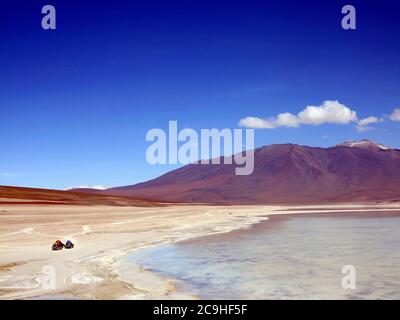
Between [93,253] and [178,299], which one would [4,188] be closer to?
[93,253]

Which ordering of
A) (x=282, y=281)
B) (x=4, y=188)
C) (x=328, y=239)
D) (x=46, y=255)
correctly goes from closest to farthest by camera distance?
(x=282, y=281)
(x=46, y=255)
(x=328, y=239)
(x=4, y=188)

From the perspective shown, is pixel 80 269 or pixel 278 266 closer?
pixel 80 269

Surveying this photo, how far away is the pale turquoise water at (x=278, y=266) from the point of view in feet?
41.5

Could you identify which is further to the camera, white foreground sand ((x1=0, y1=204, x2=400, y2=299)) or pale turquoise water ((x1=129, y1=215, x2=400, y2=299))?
pale turquoise water ((x1=129, y1=215, x2=400, y2=299))

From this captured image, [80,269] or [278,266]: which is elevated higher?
[80,269]

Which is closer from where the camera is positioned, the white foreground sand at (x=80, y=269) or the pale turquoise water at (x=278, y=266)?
the white foreground sand at (x=80, y=269)

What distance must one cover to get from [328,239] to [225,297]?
16.6 meters

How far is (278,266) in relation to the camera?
17016 millimetres

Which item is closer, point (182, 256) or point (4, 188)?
point (182, 256)

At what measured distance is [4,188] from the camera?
283ft

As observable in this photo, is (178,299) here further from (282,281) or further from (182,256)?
(182,256)

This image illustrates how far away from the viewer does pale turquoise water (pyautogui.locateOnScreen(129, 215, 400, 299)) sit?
12656 millimetres
